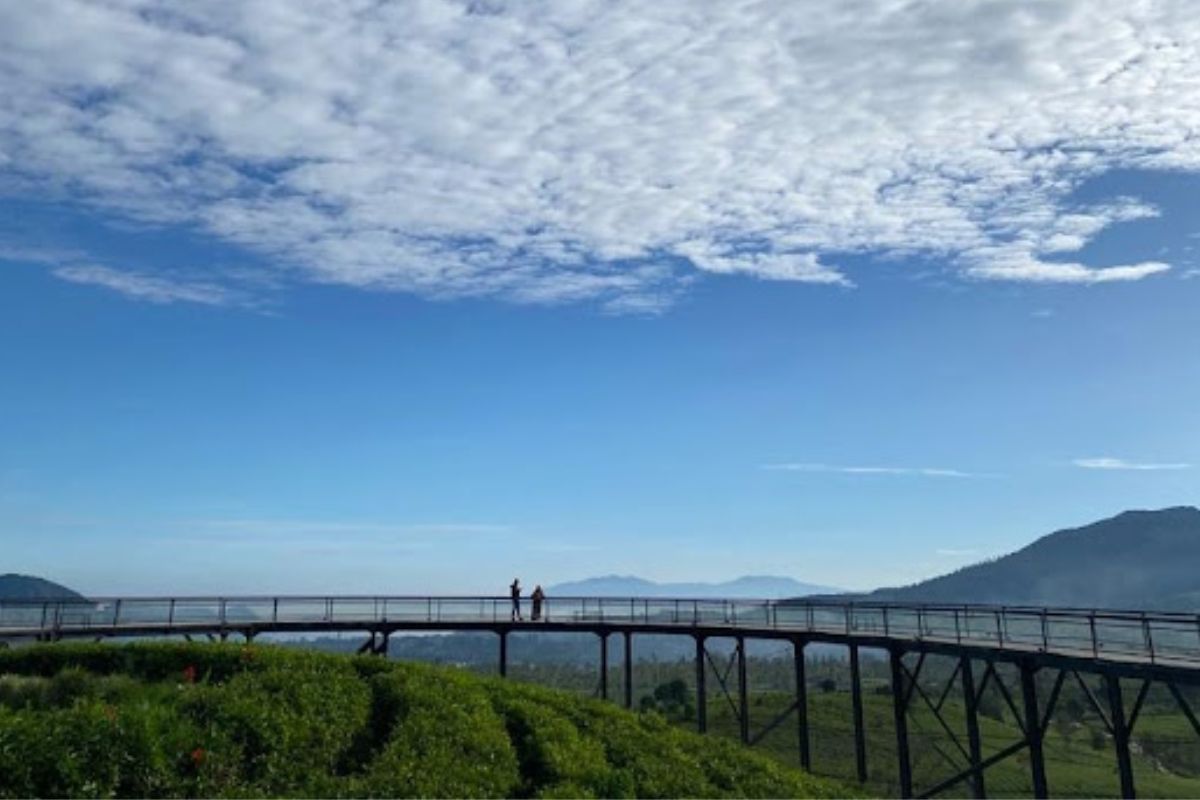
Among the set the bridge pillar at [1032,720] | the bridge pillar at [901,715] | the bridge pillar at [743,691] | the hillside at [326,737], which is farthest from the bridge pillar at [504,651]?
the hillside at [326,737]

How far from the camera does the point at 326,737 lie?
16891 millimetres

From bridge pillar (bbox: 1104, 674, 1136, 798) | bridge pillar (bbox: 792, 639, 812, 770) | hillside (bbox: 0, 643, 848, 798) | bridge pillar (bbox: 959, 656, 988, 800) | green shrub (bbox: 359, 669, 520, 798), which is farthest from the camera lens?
bridge pillar (bbox: 792, 639, 812, 770)

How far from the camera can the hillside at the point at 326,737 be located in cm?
1449

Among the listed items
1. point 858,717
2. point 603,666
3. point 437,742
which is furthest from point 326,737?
point 603,666

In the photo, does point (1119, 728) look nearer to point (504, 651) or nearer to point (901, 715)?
point (901, 715)

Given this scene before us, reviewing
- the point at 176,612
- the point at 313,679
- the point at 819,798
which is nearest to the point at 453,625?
the point at 176,612

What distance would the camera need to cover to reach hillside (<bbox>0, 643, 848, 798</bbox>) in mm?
14492

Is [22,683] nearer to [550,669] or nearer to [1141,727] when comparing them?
[550,669]

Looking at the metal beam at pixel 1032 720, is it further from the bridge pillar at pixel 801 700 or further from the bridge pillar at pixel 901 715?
the bridge pillar at pixel 801 700

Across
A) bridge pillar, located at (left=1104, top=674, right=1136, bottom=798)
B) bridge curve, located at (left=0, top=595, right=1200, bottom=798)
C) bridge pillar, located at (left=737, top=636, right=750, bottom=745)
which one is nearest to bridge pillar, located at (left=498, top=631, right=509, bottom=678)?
bridge curve, located at (left=0, top=595, right=1200, bottom=798)

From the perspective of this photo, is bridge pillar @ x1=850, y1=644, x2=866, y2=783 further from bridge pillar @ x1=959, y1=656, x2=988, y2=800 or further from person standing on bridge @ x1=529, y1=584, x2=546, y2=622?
person standing on bridge @ x1=529, y1=584, x2=546, y2=622

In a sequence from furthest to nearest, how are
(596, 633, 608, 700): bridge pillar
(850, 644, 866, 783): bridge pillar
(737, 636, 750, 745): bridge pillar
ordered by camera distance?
(596, 633, 608, 700): bridge pillar, (737, 636, 750, 745): bridge pillar, (850, 644, 866, 783): bridge pillar

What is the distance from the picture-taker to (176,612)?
150 ft

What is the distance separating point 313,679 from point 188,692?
8.97 feet
